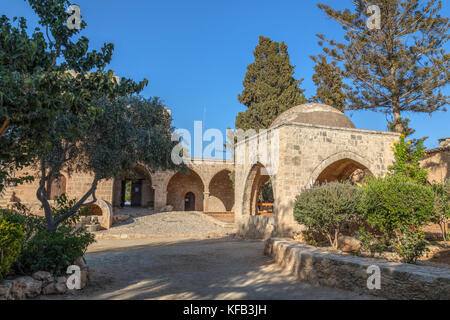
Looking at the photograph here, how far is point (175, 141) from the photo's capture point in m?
7.31

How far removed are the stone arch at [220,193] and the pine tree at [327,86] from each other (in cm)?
930

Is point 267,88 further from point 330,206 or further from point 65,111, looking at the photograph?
point 65,111

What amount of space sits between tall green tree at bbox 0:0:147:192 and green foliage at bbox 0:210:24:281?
3.01 feet

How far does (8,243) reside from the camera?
378 cm

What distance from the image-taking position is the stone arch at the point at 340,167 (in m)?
11.6

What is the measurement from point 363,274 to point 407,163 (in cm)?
987

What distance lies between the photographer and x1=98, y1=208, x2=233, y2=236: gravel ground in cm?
1466

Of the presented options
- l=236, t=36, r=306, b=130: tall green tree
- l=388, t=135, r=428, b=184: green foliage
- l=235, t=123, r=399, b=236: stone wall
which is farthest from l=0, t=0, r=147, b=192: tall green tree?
l=236, t=36, r=306, b=130: tall green tree

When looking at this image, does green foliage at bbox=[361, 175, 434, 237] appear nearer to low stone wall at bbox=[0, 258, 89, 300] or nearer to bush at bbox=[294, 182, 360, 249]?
bush at bbox=[294, 182, 360, 249]

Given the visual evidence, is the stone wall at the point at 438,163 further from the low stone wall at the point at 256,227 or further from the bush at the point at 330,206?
A: the bush at the point at 330,206

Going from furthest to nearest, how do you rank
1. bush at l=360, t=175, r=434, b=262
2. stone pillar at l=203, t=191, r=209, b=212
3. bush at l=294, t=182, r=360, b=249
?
stone pillar at l=203, t=191, r=209, b=212 → bush at l=294, t=182, r=360, b=249 → bush at l=360, t=175, r=434, b=262

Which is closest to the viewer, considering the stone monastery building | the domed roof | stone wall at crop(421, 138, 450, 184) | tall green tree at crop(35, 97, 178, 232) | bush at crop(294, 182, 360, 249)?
tall green tree at crop(35, 97, 178, 232)

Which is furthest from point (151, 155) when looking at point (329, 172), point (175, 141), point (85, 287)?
point (329, 172)

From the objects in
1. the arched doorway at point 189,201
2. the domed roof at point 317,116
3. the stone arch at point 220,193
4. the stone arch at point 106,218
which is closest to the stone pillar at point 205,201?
the stone arch at point 220,193
